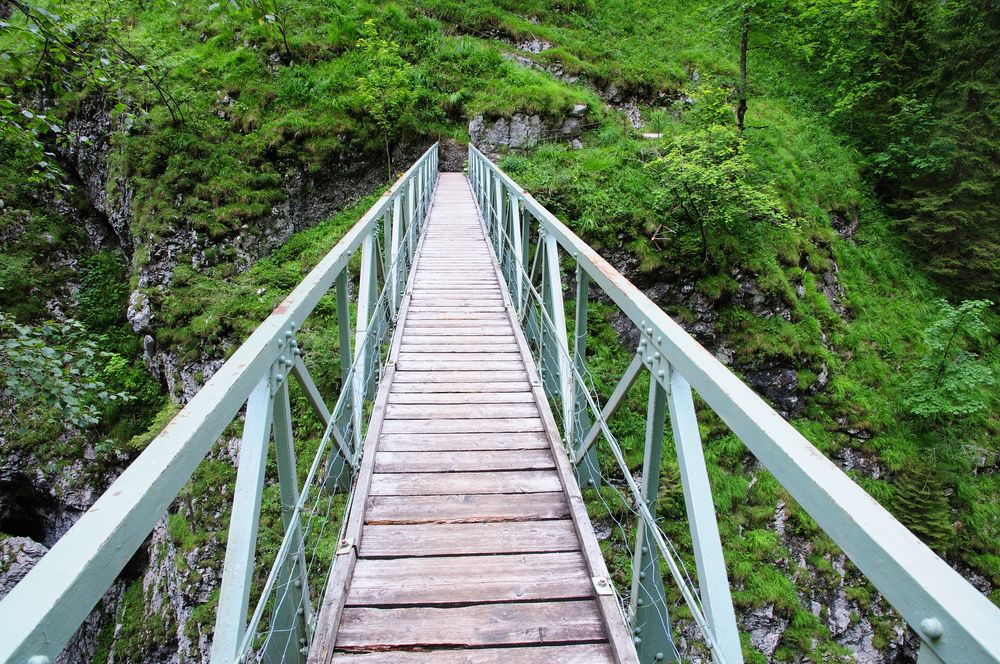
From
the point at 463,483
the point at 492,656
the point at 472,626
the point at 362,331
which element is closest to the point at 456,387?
the point at 362,331

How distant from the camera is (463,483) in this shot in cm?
253

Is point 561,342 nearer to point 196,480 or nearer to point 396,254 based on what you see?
point 396,254

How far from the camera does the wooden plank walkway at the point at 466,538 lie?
67.5 inches

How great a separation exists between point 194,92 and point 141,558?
32.6 feet

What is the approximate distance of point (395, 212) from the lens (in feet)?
16.9

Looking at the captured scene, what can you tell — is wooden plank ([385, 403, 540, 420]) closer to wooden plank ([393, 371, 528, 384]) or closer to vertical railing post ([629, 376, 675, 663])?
wooden plank ([393, 371, 528, 384])

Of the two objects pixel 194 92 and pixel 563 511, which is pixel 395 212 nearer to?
pixel 563 511

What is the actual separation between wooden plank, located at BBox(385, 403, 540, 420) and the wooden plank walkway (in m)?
0.01

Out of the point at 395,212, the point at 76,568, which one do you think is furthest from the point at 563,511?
the point at 395,212

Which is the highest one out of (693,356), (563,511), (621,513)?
(693,356)

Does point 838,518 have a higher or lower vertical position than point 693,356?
lower

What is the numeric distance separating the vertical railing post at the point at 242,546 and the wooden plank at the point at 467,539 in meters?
0.92

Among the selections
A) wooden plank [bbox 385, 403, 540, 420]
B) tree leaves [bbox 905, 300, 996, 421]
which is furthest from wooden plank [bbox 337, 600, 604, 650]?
tree leaves [bbox 905, 300, 996, 421]

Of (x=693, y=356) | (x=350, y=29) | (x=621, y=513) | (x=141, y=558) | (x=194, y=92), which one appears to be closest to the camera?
(x=693, y=356)
